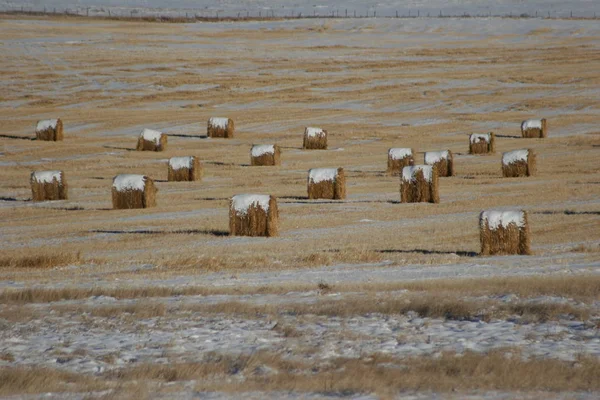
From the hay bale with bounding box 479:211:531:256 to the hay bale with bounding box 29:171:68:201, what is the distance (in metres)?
12.6

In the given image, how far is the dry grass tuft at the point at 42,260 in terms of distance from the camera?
50.9 ft

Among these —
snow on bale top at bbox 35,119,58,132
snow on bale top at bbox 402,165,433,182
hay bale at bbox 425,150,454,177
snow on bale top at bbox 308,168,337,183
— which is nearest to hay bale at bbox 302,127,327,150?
hay bale at bbox 425,150,454,177

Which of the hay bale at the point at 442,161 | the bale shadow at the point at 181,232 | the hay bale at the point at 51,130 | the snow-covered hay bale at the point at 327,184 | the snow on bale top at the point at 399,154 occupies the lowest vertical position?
the bale shadow at the point at 181,232

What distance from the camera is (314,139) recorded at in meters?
36.5

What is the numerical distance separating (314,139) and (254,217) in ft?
60.3

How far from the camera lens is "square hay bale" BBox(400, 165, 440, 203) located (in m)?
22.6

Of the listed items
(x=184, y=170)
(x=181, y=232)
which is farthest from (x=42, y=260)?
(x=184, y=170)

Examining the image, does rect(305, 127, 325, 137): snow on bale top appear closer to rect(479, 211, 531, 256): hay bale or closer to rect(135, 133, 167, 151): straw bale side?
rect(135, 133, 167, 151): straw bale side

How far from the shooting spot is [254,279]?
522 inches

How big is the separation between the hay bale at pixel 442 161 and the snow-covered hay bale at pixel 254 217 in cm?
1038

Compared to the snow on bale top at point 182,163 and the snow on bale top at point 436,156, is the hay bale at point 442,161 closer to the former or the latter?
the snow on bale top at point 436,156

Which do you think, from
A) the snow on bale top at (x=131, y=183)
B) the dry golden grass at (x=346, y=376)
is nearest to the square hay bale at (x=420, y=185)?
the snow on bale top at (x=131, y=183)

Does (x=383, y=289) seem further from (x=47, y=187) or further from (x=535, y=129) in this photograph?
(x=535, y=129)

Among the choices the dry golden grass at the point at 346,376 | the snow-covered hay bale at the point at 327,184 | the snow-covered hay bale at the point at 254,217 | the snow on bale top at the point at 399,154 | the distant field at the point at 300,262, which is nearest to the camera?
the dry golden grass at the point at 346,376
